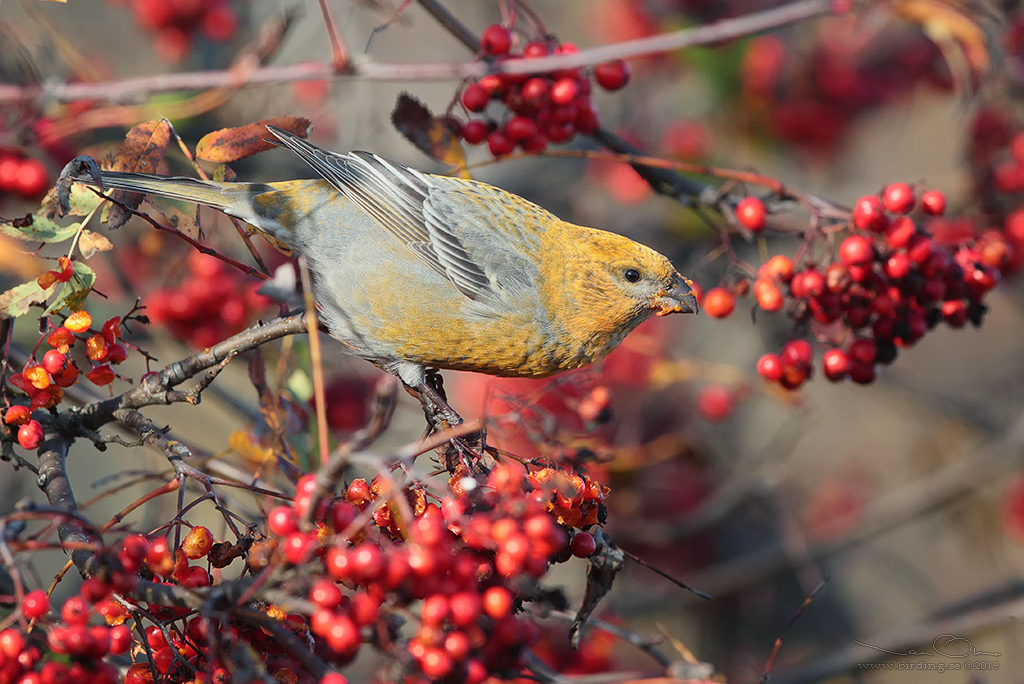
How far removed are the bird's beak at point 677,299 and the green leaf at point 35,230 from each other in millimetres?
2061

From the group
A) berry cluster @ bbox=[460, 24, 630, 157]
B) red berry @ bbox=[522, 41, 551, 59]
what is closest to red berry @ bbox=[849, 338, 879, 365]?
berry cluster @ bbox=[460, 24, 630, 157]

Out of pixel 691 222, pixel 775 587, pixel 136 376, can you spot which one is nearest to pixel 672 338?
pixel 691 222

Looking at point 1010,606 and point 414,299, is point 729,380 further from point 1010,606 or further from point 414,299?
point 414,299

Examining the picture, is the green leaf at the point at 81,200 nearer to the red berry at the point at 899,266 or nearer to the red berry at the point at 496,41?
the red berry at the point at 496,41

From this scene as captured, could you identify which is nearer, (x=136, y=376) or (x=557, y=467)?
(x=557, y=467)

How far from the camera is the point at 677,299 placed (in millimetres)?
3240

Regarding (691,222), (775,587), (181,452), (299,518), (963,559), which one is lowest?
(963,559)

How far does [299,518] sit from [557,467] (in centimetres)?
74

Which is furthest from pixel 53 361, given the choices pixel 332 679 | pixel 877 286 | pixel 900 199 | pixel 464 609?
pixel 900 199

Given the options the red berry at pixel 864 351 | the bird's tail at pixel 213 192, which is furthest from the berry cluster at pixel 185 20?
the red berry at pixel 864 351

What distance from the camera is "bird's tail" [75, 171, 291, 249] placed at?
8.34 feet

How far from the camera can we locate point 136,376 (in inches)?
245

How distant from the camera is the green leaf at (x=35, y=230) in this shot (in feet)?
7.00

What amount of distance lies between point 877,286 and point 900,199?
0.98 feet
